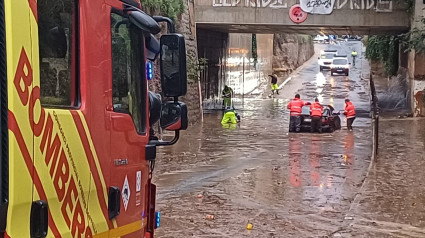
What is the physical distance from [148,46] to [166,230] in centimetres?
517

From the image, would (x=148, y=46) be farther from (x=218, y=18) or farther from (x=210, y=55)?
(x=210, y=55)

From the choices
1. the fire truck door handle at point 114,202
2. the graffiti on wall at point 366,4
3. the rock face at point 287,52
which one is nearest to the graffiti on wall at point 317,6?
the graffiti on wall at point 366,4

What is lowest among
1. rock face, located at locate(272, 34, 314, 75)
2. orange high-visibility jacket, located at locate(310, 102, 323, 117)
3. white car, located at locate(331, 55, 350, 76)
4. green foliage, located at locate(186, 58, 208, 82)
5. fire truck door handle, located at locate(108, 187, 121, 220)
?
orange high-visibility jacket, located at locate(310, 102, 323, 117)

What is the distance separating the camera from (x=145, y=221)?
4609 millimetres

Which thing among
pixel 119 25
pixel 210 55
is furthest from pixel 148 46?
pixel 210 55

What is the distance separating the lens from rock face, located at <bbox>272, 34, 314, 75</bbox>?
5188 cm

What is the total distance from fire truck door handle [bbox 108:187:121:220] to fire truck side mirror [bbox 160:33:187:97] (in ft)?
2.73

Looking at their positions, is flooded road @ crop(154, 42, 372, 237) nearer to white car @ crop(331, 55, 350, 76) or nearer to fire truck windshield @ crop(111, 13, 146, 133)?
fire truck windshield @ crop(111, 13, 146, 133)

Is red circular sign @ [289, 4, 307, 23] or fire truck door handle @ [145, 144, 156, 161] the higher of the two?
red circular sign @ [289, 4, 307, 23]

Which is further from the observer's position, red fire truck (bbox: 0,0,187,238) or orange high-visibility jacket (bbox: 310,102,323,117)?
orange high-visibility jacket (bbox: 310,102,323,117)

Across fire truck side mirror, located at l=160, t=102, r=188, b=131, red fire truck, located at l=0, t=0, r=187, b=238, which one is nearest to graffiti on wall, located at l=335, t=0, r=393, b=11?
red fire truck, located at l=0, t=0, r=187, b=238

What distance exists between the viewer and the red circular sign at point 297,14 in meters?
28.0

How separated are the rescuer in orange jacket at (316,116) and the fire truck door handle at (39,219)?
20.6m

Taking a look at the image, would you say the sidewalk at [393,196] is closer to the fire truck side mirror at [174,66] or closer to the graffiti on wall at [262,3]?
the fire truck side mirror at [174,66]
